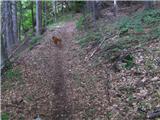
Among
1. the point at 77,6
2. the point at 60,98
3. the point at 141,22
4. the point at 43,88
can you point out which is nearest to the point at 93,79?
the point at 60,98

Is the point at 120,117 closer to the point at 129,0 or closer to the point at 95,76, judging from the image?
the point at 95,76

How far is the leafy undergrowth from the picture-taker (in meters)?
10.2

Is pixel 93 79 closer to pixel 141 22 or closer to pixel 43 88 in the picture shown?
pixel 43 88

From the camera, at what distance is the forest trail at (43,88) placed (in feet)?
36.4

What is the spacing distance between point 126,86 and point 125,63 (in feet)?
6.18

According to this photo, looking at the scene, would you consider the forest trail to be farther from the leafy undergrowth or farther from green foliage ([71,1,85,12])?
green foliage ([71,1,85,12])

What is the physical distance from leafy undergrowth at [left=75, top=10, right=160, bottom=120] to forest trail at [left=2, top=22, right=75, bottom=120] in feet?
2.72

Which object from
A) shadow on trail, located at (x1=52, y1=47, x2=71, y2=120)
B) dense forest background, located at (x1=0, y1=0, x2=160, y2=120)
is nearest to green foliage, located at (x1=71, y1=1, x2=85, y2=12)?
dense forest background, located at (x1=0, y1=0, x2=160, y2=120)

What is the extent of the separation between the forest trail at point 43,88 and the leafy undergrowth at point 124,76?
83 cm

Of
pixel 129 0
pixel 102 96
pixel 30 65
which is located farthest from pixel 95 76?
pixel 129 0

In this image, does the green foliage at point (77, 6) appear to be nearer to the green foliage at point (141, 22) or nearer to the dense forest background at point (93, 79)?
the green foliage at point (141, 22)

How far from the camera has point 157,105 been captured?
9727 mm

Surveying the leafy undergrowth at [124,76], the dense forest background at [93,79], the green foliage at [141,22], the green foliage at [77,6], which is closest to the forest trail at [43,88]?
the dense forest background at [93,79]

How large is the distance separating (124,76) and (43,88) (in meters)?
3.52
